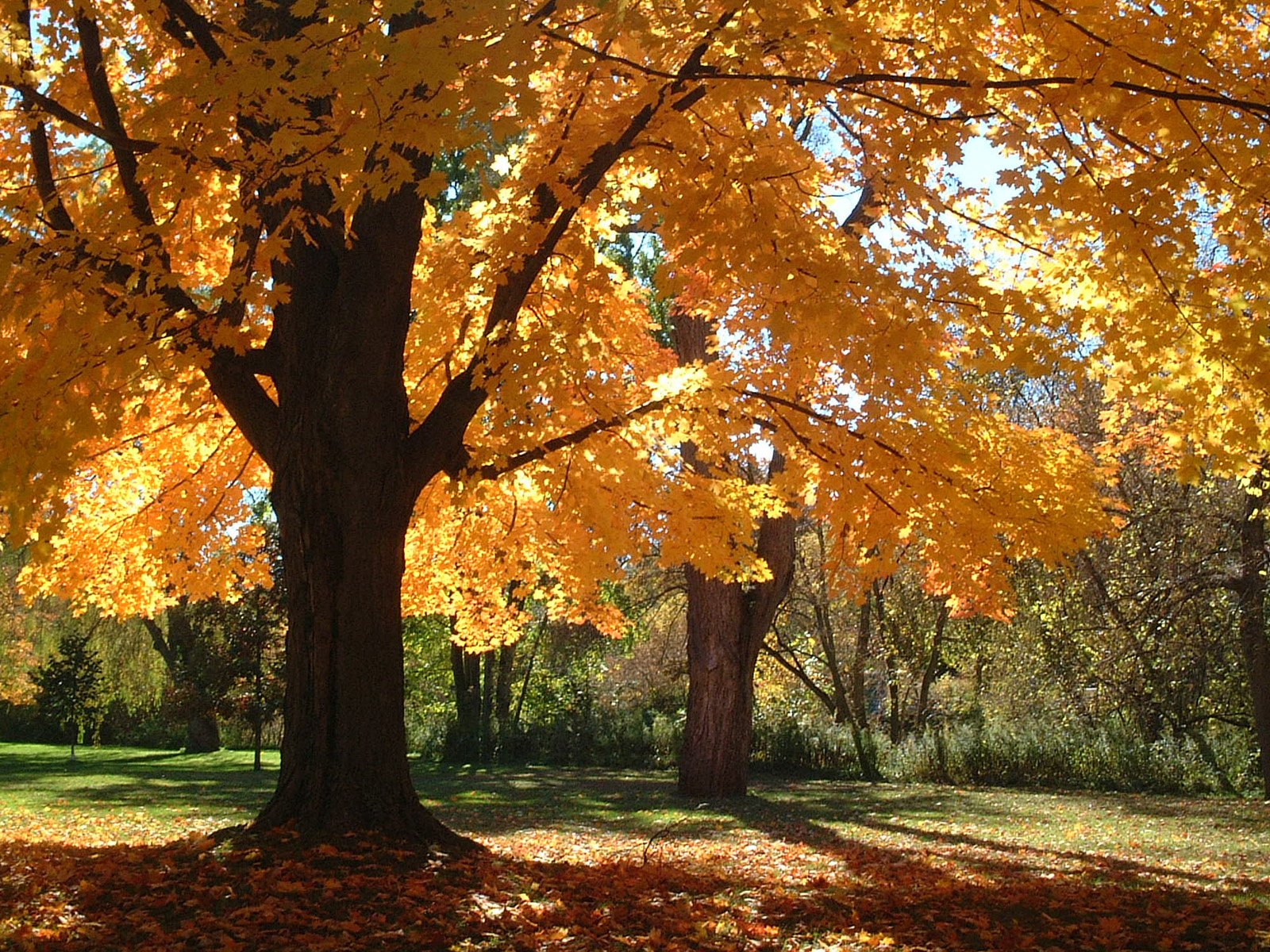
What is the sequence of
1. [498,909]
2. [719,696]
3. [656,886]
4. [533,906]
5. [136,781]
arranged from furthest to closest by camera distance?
[136,781] → [719,696] → [656,886] → [533,906] → [498,909]

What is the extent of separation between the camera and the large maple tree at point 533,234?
4848mm

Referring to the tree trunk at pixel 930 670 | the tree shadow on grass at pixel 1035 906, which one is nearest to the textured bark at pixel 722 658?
the tree shadow on grass at pixel 1035 906

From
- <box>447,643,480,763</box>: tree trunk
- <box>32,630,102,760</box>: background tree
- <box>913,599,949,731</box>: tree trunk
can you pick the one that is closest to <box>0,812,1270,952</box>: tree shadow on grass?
<box>913,599,949,731</box>: tree trunk

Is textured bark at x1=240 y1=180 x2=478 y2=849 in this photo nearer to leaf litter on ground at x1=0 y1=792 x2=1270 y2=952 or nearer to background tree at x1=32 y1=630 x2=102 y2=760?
leaf litter on ground at x1=0 y1=792 x2=1270 y2=952

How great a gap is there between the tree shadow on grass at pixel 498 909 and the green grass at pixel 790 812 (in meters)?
2.23

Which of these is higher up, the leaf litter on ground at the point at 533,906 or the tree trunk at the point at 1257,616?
the tree trunk at the point at 1257,616

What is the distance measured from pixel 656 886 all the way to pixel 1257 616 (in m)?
10.9

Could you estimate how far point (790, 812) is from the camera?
41.6 feet

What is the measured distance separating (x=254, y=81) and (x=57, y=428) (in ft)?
6.10

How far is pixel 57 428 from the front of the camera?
498cm

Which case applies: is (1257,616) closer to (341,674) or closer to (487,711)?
(341,674)

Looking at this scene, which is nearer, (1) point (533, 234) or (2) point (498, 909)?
(2) point (498, 909)

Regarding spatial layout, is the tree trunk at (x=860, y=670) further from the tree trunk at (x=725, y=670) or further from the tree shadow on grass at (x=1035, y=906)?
the tree shadow on grass at (x=1035, y=906)

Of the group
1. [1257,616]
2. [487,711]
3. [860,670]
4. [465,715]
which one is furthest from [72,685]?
[1257,616]
